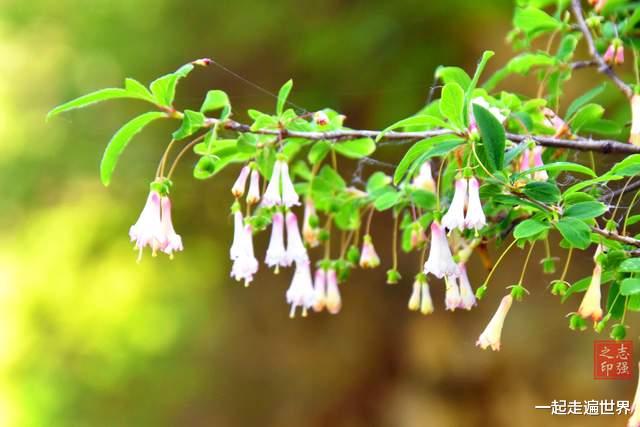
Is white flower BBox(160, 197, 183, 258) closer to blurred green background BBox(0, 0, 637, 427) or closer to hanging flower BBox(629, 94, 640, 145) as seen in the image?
hanging flower BBox(629, 94, 640, 145)

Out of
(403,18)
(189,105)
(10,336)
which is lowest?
(10,336)

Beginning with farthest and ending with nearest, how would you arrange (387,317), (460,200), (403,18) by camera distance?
(387,317), (403,18), (460,200)

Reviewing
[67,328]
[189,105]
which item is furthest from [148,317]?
[189,105]

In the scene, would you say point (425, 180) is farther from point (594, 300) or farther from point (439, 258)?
point (594, 300)

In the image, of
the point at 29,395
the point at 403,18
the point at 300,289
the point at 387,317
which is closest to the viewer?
the point at 300,289

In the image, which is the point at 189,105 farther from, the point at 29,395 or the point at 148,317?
the point at 29,395

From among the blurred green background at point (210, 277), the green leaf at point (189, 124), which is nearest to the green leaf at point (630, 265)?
the green leaf at point (189, 124)

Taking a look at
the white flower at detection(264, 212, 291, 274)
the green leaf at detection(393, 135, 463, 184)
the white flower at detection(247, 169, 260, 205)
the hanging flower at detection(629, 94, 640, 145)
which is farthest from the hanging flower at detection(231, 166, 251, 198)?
the hanging flower at detection(629, 94, 640, 145)
